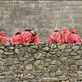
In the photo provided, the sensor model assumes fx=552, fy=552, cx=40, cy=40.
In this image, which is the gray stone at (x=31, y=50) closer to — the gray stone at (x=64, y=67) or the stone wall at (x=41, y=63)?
the stone wall at (x=41, y=63)

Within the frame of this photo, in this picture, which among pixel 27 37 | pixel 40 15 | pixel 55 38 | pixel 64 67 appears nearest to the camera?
pixel 64 67

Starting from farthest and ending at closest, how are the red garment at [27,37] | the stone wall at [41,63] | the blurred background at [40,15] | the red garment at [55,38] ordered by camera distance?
the blurred background at [40,15], the red garment at [55,38], the red garment at [27,37], the stone wall at [41,63]

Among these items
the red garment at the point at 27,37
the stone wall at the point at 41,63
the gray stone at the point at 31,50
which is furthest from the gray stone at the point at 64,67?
the red garment at the point at 27,37

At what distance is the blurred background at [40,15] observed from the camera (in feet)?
87.8

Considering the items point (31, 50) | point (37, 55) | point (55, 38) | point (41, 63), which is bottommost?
point (41, 63)

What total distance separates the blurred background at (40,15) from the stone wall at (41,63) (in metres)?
7.99

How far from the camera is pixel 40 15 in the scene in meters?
27.0

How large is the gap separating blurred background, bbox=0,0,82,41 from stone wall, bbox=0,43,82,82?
315 inches

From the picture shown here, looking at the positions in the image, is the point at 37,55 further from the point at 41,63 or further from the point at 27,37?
the point at 27,37

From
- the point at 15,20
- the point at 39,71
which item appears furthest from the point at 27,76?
the point at 15,20

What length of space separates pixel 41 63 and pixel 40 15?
28.7 feet

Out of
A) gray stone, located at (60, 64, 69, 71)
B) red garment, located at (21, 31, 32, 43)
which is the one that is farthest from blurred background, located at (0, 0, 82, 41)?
gray stone, located at (60, 64, 69, 71)

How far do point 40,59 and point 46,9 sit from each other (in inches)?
353

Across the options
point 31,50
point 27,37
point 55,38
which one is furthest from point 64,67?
point 27,37
